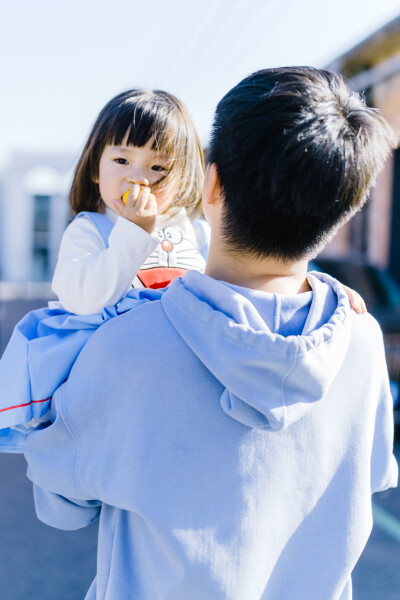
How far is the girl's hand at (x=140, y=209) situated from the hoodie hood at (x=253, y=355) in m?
0.35

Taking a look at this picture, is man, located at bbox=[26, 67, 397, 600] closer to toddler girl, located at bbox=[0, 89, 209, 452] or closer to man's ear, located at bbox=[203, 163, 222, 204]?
man's ear, located at bbox=[203, 163, 222, 204]

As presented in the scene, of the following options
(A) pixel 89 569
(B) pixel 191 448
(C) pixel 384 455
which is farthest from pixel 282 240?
(A) pixel 89 569

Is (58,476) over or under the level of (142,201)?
under

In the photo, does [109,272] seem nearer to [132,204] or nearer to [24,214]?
[132,204]

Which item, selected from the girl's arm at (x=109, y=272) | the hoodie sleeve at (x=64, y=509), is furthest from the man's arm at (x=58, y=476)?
the girl's arm at (x=109, y=272)

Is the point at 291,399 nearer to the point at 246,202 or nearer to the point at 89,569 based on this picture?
the point at 246,202

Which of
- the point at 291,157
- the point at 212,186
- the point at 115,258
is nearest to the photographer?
the point at 291,157

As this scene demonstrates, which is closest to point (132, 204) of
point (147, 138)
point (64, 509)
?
point (147, 138)

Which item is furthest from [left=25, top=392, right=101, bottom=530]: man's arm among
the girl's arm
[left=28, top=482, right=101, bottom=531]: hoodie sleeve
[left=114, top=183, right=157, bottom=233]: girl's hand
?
[left=114, top=183, right=157, bottom=233]: girl's hand

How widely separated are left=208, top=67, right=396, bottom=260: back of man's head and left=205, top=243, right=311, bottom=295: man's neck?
0.02 metres

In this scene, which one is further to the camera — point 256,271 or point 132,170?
point 132,170

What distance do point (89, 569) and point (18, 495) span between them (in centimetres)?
132

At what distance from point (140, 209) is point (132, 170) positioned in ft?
0.72

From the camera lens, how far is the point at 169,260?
151 cm
